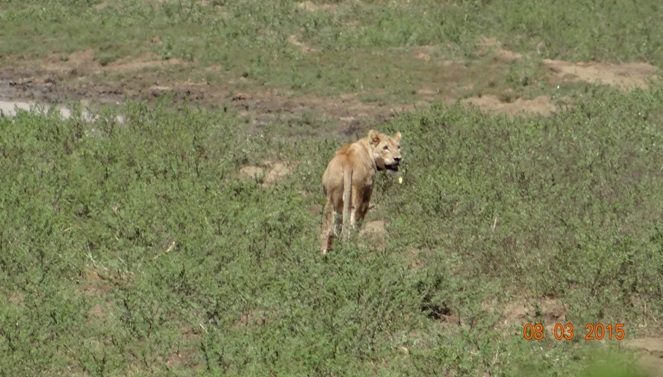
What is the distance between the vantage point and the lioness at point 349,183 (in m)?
11.1

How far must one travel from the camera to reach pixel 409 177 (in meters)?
14.0

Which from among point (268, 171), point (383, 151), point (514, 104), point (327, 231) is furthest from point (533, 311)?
point (514, 104)

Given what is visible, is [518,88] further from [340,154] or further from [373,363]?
[373,363]

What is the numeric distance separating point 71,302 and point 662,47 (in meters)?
16.0

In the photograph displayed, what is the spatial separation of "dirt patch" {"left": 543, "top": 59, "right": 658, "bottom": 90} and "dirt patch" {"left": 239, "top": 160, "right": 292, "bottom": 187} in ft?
23.4

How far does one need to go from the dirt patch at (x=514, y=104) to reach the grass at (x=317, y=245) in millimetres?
245

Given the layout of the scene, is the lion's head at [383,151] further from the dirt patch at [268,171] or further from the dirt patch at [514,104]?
the dirt patch at [514,104]

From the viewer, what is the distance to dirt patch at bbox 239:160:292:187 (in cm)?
1472

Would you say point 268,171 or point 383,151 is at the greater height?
point 383,151
